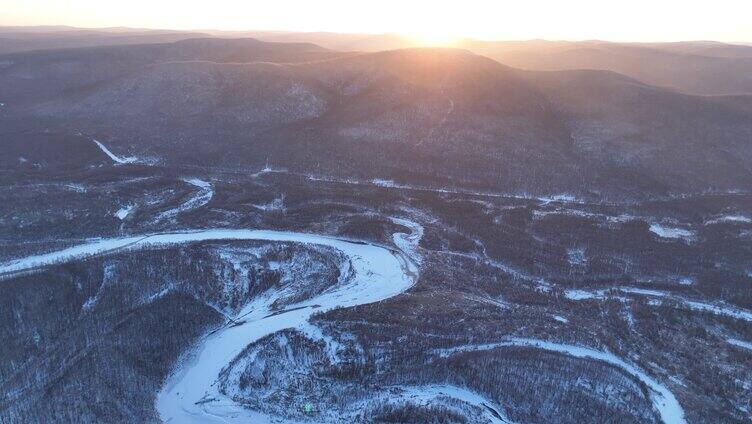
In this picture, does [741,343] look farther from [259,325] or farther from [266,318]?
[259,325]

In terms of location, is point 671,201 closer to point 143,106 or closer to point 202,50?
point 143,106

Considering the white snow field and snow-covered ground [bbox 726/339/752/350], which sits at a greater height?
the white snow field

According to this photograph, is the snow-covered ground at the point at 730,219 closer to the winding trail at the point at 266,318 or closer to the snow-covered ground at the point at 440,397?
the winding trail at the point at 266,318

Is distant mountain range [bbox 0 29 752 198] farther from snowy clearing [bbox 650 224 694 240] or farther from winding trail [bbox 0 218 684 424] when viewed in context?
winding trail [bbox 0 218 684 424]

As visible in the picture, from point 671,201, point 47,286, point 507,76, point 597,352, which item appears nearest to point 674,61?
point 507,76

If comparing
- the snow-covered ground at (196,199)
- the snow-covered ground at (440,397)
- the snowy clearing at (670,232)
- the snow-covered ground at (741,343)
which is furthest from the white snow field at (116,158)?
the snow-covered ground at (741,343)

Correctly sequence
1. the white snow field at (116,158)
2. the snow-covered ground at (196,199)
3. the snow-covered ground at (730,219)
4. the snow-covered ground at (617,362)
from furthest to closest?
1. the white snow field at (116,158)
2. the snow-covered ground at (730,219)
3. the snow-covered ground at (196,199)
4. the snow-covered ground at (617,362)

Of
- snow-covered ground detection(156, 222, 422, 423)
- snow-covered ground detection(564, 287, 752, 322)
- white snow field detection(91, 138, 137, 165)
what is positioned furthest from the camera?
white snow field detection(91, 138, 137, 165)

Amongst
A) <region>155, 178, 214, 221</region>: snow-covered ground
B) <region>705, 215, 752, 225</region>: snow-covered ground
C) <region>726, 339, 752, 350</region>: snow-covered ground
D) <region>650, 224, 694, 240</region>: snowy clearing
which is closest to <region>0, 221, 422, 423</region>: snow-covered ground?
<region>155, 178, 214, 221</region>: snow-covered ground
